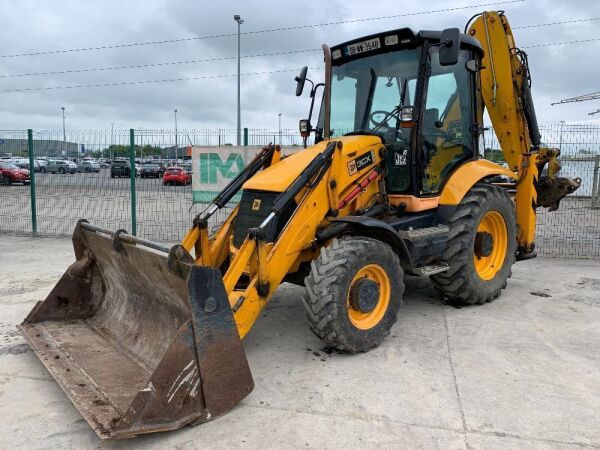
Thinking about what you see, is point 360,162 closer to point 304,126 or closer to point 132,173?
point 304,126

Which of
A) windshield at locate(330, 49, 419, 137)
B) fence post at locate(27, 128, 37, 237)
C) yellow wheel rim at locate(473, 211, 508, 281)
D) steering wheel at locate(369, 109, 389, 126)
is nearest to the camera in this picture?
windshield at locate(330, 49, 419, 137)

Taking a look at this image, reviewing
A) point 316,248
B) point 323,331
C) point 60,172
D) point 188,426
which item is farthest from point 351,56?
point 60,172

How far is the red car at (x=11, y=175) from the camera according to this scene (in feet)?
44.7

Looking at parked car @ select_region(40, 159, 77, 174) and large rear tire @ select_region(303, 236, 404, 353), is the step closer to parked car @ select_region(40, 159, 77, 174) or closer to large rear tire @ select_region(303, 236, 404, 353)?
large rear tire @ select_region(303, 236, 404, 353)

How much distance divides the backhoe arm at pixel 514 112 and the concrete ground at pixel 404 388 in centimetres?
137

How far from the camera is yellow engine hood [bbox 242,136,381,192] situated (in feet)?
15.3

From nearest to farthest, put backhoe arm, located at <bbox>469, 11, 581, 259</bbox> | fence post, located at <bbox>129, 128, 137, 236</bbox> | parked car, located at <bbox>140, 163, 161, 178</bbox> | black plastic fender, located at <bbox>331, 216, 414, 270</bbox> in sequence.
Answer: black plastic fender, located at <bbox>331, 216, 414, 270</bbox>, backhoe arm, located at <bbox>469, 11, 581, 259</bbox>, fence post, located at <bbox>129, 128, 137, 236</bbox>, parked car, located at <bbox>140, 163, 161, 178</bbox>

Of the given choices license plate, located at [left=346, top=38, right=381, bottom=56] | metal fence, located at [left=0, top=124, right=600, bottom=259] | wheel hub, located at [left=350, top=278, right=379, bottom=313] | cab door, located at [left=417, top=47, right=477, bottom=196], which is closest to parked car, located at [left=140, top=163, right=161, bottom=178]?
metal fence, located at [left=0, top=124, right=600, bottom=259]

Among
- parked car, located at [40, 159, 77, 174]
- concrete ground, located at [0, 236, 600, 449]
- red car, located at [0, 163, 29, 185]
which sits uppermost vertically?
parked car, located at [40, 159, 77, 174]

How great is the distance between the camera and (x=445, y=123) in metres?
5.57

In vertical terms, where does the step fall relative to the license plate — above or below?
below

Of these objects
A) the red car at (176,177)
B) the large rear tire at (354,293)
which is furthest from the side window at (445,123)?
the red car at (176,177)

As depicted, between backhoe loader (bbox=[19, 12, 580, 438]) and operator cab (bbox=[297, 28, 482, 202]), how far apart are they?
0.05 feet

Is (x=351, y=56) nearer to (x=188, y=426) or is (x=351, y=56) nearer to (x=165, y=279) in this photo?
(x=165, y=279)
